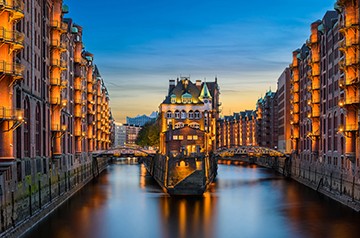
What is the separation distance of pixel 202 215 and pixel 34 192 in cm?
1854

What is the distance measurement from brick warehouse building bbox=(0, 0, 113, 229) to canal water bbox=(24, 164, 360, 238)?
5052mm

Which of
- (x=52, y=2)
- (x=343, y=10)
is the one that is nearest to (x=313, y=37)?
(x=343, y=10)

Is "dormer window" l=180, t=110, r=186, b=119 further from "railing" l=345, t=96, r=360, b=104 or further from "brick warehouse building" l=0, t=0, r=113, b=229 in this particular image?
"railing" l=345, t=96, r=360, b=104

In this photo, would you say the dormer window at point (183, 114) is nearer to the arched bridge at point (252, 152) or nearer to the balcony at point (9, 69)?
the arched bridge at point (252, 152)

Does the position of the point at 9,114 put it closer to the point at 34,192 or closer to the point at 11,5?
the point at 11,5

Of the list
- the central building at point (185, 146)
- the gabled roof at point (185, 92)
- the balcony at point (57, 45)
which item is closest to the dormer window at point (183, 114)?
the central building at point (185, 146)

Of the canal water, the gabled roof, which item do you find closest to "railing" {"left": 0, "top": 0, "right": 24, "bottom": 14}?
the canal water

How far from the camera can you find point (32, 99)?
56.9m

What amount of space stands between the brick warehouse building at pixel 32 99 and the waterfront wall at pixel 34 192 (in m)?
0.11

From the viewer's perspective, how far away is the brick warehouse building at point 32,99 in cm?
4281

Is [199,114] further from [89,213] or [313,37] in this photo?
[89,213]

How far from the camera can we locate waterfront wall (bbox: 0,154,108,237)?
43406 millimetres

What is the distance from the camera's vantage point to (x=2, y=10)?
41.5 metres

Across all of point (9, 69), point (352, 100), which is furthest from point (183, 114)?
point (9, 69)
